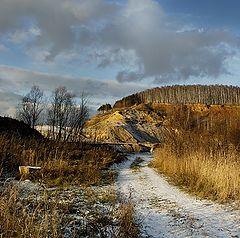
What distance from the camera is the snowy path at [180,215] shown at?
23.6 feet

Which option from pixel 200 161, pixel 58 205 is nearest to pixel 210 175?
pixel 200 161

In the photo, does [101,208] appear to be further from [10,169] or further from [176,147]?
[176,147]

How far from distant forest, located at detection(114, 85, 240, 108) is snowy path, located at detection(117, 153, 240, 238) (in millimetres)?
77034

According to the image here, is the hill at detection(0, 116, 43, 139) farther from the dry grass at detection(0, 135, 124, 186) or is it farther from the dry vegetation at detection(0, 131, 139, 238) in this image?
the dry grass at detection(0, 135, 124, 186)

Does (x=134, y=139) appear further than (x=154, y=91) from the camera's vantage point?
No

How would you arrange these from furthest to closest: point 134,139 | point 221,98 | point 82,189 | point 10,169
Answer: point 221,98 → point 134,139 → point 10,169 → point 82,189

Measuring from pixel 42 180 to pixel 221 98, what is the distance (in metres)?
79.5

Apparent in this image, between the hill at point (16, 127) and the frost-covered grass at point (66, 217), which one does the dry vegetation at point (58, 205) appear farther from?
the hill at point (16, 127)

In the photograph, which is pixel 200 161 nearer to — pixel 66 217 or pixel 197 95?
pixel 66 217

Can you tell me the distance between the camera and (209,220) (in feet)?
26.7

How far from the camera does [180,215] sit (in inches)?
336

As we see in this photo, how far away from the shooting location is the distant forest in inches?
3450

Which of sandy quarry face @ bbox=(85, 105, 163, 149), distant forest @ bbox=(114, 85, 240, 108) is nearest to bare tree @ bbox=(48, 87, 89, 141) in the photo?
sandy quarry face @ bbox=(85, 105, 163, 149)

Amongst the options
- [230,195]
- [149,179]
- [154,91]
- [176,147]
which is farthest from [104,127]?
[230,195]
